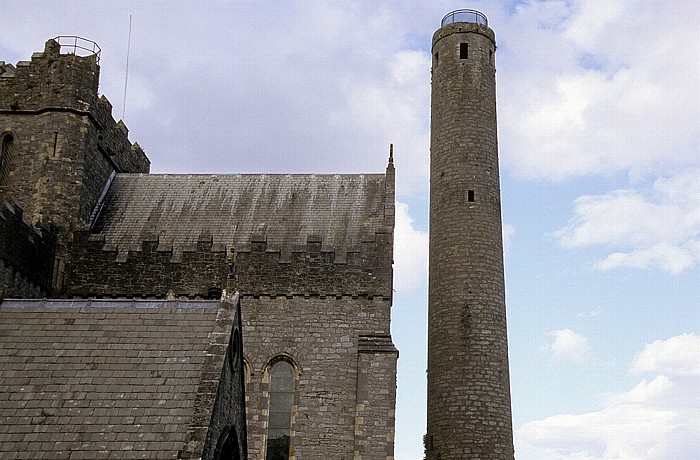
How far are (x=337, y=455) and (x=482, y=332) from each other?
8.85m

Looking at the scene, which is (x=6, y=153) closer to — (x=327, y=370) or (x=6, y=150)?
(x=6, y=150)

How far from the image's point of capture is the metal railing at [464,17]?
38.2 meters

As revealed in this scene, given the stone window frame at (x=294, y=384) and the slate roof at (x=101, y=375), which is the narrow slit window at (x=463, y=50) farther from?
the slate roof at (x=101, y=375)

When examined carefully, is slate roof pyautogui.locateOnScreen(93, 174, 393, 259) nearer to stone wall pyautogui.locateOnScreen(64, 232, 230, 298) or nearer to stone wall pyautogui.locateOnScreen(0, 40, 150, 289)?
stone wall pyautogui.locateOnScreen(64, 232, 230, 298)

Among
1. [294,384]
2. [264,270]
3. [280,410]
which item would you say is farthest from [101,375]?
[264,270]

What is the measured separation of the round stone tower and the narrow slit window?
0.04 meters

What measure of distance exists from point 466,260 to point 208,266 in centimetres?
1013

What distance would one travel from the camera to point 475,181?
35.1 metres

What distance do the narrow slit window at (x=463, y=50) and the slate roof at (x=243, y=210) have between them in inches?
279

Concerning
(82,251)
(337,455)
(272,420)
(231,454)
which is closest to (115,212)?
(82,251)

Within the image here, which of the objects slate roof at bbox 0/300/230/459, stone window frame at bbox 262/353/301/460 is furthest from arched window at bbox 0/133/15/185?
slate roof at bbox 0/300/230/459

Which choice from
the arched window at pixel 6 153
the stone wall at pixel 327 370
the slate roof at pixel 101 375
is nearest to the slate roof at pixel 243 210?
the stone wall at pixel 327 370

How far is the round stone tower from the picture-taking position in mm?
32188

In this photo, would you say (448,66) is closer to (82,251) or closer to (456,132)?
(456,132)
